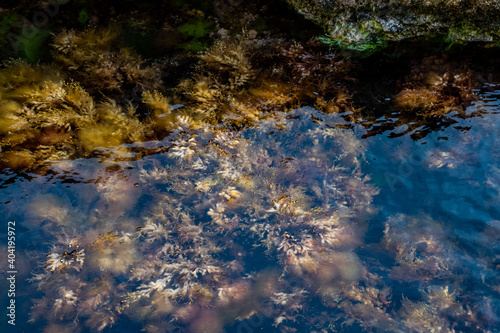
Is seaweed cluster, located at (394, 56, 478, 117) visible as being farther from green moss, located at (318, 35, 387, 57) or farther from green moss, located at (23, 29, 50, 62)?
green moss, located at (23, 29, 50, 62)

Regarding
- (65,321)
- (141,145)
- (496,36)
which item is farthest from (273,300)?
(496,36)

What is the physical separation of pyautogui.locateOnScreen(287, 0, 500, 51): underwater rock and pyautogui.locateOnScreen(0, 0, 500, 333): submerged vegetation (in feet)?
0.57

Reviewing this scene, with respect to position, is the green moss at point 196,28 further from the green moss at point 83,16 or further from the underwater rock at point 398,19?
the green moss at point 83,16

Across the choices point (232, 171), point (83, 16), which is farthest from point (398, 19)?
point (83, 16)

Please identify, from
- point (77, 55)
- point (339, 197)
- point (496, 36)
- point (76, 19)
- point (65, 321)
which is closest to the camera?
point (65, 321)

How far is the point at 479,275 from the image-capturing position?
3582 mm

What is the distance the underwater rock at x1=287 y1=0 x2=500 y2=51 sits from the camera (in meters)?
4.23

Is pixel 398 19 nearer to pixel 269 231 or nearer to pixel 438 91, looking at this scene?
pixel 438 91

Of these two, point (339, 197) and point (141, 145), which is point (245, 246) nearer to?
point (339, 197)

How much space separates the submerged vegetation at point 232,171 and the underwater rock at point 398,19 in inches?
6.8

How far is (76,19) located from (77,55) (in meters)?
0.84

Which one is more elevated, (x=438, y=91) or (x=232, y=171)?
(x=438, y=91)

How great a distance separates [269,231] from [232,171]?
103cm

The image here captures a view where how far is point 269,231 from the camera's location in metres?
3.95
